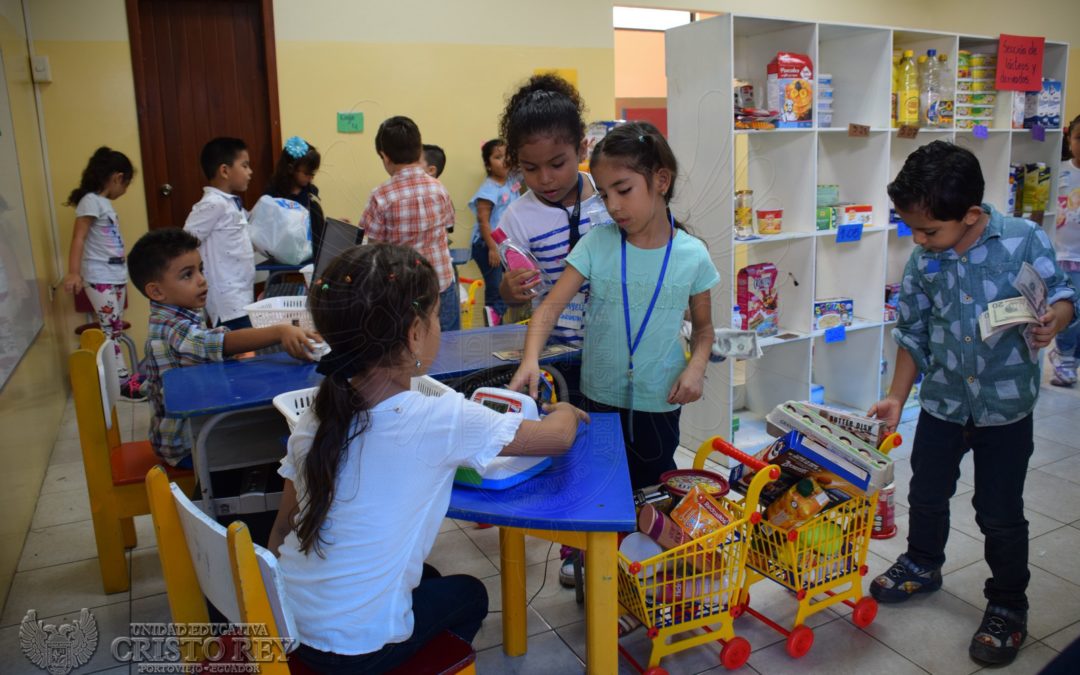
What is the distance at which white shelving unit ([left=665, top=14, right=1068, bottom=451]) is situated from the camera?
10.7 ft

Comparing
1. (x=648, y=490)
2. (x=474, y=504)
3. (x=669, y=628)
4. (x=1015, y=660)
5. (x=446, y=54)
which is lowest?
(x=1015, y=660)

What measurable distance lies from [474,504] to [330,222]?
641mm

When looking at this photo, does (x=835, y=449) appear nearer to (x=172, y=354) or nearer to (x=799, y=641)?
(x=799, y=641)

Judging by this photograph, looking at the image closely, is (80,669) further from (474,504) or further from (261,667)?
(474,504)

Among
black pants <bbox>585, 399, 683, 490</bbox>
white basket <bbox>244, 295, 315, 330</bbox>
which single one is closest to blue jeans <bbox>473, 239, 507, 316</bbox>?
white basket <bbox>244, 295, 315, 330</bbox>

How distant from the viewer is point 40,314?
3713 mm

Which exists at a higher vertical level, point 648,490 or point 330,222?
point 330,222

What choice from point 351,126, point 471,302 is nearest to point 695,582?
point 351,126

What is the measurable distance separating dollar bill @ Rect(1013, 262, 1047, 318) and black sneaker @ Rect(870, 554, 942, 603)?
2.82 ft

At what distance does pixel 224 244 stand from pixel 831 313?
9.17ft

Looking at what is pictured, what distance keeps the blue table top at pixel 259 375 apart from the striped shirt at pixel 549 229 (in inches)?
6.6

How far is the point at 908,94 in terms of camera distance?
3734 millimetres

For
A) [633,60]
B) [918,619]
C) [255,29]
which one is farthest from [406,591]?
[633,60]

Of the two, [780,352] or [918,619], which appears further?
[780,352]
